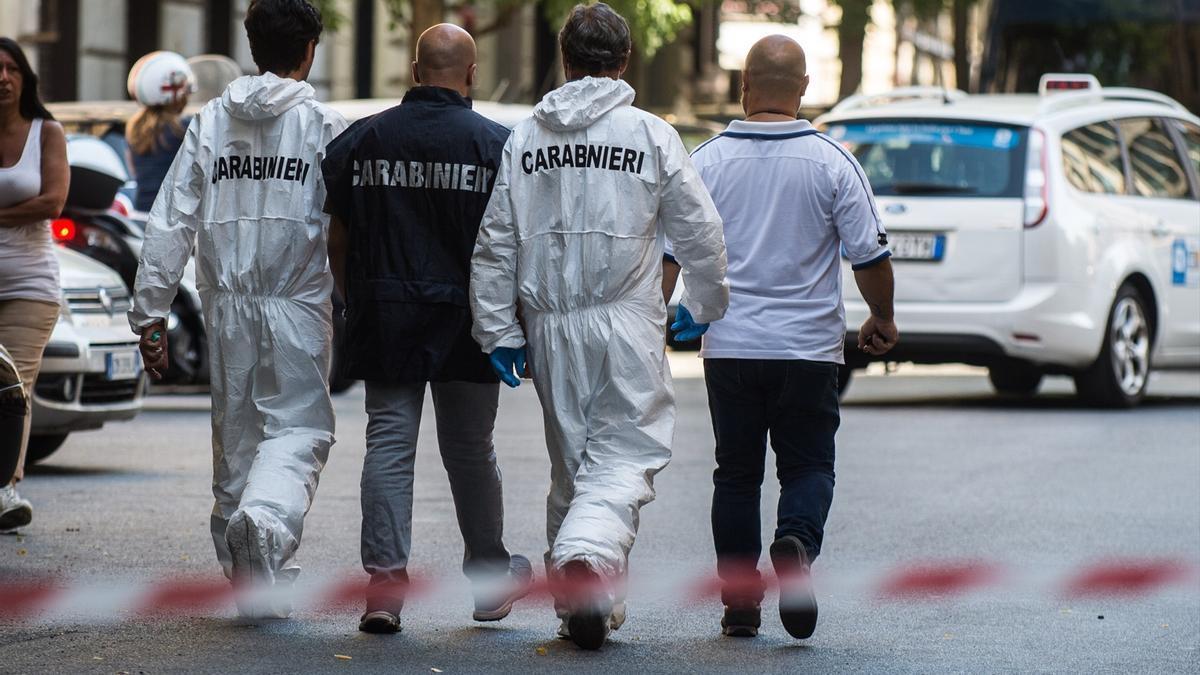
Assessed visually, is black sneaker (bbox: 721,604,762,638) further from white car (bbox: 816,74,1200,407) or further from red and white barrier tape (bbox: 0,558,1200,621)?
white car (bbox: 816,74,1200,407)

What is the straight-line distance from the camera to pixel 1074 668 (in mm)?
5902

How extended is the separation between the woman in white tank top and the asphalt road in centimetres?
69

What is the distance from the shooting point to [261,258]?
6398 mm

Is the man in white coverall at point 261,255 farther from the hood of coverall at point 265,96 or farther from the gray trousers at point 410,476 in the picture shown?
the gray trousers at point 410,476

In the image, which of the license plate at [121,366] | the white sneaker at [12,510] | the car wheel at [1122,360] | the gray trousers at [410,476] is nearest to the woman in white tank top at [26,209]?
the white sneaker at [12,510]

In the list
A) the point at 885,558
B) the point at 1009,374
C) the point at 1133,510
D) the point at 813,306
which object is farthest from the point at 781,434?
the point at 1009,374

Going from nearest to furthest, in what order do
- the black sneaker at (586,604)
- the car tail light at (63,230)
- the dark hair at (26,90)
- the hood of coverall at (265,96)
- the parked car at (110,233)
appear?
the black sneaker at (586,604), the hood of coverall at (265,96), the dark hair at (26,90), the parked car at (110,233), the car tail light at (63,230)

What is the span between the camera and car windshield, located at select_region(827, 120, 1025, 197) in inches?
506

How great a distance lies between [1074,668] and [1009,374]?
373 inches

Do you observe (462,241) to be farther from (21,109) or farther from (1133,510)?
(1133,510)

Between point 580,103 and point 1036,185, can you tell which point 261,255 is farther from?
point 1036,185

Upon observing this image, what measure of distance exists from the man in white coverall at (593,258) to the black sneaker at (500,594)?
0.31 m

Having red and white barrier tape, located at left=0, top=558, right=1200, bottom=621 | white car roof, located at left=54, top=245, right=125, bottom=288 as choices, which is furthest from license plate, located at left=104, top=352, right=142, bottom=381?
red and white barrier tape, located at left=0, top=558, right=1200, bottom=621

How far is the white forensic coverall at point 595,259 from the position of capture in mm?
6078
